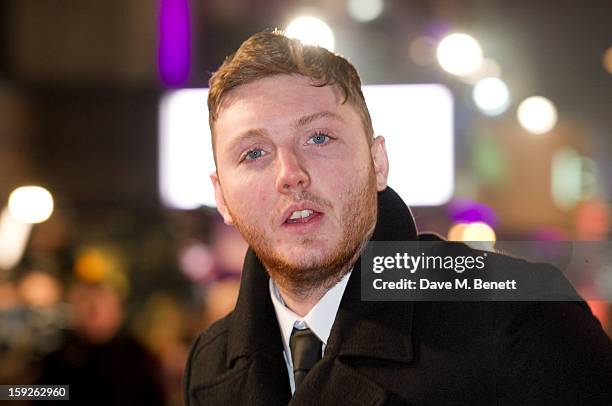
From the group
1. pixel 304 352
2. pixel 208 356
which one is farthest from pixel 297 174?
pixel 208 356

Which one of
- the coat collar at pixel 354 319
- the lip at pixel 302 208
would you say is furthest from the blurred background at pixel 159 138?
the lip at pixel 302 208

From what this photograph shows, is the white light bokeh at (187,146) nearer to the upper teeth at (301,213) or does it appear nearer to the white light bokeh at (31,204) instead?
the white light bokeh at (31,204)

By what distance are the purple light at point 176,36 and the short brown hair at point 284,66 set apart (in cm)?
163

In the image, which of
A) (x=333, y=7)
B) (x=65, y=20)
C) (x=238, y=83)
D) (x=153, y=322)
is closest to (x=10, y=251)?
(x=153, y=322)

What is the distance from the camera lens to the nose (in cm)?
153

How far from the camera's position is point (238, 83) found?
1631 millimetres

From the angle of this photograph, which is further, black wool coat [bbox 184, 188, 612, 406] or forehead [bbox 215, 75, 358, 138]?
forehead [bbox 215, 75, 358, 138]

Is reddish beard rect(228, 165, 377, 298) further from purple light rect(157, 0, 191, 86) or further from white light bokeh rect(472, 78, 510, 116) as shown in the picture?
white light bokeh rect(472, 78, 510, 116)

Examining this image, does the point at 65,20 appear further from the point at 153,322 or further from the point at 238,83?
the point at 238,83

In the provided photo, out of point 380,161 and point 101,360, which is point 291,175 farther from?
point 101,360

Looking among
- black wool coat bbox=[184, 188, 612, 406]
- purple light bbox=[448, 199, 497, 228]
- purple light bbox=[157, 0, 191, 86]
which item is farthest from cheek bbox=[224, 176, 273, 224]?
purple light bbox=[448, 199, 497, 228]

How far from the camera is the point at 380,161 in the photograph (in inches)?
66.8

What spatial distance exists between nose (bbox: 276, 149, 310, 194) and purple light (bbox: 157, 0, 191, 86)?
1791 millimetres

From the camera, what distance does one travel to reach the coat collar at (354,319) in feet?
5.07
